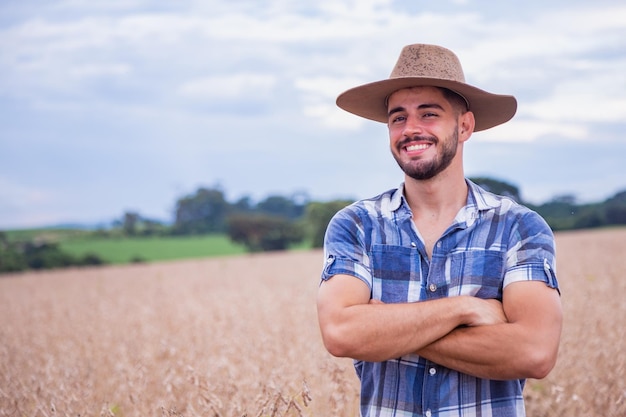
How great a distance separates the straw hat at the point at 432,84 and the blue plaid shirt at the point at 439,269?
0.53 metres

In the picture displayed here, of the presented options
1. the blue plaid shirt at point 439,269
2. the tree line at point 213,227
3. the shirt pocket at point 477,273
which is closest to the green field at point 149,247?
the tree line at point 213,227

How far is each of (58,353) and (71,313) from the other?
15.6 feet

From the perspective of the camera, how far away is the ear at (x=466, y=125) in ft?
11.0

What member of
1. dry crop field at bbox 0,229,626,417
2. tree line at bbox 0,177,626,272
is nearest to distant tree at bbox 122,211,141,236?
tree line at bbox 0,177,626,272

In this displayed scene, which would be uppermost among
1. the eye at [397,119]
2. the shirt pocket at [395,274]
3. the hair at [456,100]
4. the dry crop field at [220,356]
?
the hair at [456,100]

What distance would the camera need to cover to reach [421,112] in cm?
318

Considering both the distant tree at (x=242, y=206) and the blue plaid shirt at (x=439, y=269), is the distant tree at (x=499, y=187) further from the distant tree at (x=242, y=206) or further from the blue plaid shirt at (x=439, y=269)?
the distant tree at (x=242, y=206)

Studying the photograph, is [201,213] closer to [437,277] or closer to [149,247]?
[149,247]

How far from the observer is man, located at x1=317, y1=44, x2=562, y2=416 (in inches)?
110

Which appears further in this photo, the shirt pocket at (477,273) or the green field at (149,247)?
the green field at (149,247)

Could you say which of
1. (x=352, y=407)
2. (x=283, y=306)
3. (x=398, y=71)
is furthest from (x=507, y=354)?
(x=283, y=306)

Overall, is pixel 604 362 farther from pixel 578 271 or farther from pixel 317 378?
pixel 578 271

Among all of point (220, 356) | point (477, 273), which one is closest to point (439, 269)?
point (477, 273)

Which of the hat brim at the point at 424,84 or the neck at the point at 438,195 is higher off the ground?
the hat brim at the point at 424,84
